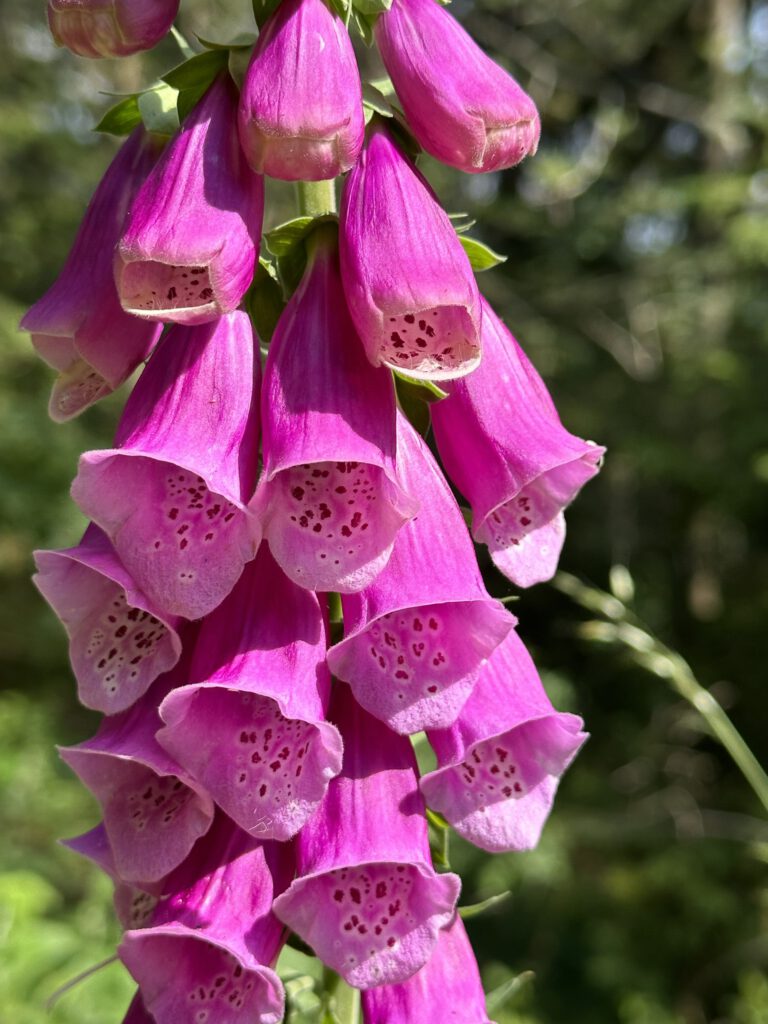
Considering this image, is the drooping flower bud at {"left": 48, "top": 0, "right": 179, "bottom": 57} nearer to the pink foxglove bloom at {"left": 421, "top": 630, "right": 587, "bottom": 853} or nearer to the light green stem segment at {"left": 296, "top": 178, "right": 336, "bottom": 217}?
the light green stem segment at {"left": 296, "top": 178, "right": 336, "bottom": 217}

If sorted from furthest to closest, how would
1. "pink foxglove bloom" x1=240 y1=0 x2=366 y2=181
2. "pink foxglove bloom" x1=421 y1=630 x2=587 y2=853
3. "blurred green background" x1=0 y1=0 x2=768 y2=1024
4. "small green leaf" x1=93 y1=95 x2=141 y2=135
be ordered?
1. "blurred green background" x1=0 y1=0 x2=768 y2=1024
2. "small green leaf" x1=93 y1=95 x2=141 y2=135
3. "pink foxglove bloom" x1=421 y1=630 x2=587 y2=853
4. "pink foxglove bloom" x1=240 y1=0 x2=366 y2=181

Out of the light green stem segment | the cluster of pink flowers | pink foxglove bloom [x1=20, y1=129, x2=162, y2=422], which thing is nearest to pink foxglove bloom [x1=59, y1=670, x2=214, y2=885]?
the cluster of pink flowers

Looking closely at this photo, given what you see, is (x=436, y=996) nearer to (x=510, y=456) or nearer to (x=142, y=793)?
(x=142, y=793)

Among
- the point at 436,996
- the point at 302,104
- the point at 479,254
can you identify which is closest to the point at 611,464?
the point at 479,254

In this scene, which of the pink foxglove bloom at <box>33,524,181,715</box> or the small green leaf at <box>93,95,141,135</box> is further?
the small green leaf at <box>93,95,141,135</box>

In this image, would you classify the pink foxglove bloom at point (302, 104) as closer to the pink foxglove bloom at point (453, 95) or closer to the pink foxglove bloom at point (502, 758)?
the pink foxglove bloom at point (453, 95)
